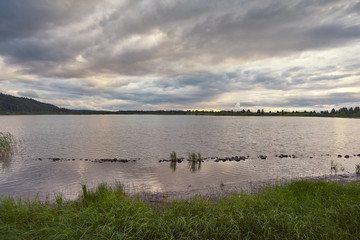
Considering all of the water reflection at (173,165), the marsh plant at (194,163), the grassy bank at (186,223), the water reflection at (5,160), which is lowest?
the water reflection at (173,165)

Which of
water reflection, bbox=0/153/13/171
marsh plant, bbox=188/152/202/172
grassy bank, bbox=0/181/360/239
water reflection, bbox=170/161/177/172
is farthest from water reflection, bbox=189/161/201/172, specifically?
water reflection, bbox=0/153/13/171

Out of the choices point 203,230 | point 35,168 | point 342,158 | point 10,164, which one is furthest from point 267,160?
point 10,164

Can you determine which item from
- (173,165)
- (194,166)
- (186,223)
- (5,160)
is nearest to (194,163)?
(194,166)

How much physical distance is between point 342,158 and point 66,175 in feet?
146

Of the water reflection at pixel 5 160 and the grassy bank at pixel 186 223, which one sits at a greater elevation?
the grassy bank at pixel 186 223

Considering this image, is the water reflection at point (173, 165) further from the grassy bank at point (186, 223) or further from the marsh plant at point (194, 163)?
the grassy bank at point (186, 223)

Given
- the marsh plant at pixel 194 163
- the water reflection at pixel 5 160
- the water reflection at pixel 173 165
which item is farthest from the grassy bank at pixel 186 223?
the water reflection at pixel 5 160

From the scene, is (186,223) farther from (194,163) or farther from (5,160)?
(5,160)

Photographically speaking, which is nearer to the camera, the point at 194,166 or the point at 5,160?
the point at 194,166

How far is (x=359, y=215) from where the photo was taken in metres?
8.95

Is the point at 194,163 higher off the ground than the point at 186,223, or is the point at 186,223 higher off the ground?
the point at 186,223

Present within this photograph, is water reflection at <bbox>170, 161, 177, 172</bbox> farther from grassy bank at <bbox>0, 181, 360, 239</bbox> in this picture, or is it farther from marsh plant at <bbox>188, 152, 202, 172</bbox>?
grassy bank at <bbox>0, 181, 360, 239</bbox>

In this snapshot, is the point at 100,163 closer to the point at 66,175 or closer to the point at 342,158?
the point at 66,175

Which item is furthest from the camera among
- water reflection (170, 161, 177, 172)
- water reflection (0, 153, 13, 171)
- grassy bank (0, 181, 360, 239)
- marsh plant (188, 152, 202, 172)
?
water reflection (170, 161, 177, 172)
